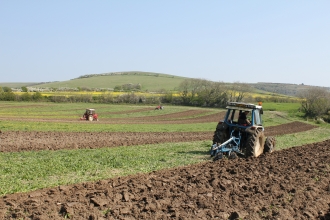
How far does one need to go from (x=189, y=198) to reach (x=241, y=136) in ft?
22.9

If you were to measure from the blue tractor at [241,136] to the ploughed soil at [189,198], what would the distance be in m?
2.62

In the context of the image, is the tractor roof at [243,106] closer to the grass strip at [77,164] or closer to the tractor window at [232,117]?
the tractor window at [232,117]

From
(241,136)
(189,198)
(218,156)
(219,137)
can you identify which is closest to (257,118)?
(241,136)

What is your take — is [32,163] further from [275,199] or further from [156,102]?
[156,102]

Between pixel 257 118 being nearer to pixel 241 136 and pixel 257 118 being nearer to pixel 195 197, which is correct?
pixel 241 136

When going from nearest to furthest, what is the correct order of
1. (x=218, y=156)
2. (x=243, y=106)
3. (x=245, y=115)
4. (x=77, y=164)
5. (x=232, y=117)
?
(x=77, y=164)
(x=218, y=156)
(x=243, y=106)
(x=245, y=115)
(x=232, y=117)

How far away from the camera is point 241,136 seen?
46.1 ft

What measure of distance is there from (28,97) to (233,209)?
66.5m

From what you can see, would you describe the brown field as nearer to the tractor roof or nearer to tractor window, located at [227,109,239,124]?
the tractor roof

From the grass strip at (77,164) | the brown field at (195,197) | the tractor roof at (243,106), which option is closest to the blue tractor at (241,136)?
the tractor roof at (243,106)

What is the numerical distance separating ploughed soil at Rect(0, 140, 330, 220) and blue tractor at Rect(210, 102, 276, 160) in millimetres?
2617

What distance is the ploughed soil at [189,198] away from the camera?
21.3 ft

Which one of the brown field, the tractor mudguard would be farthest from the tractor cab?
the brown field

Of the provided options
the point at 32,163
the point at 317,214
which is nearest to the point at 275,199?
the point at 317,214
